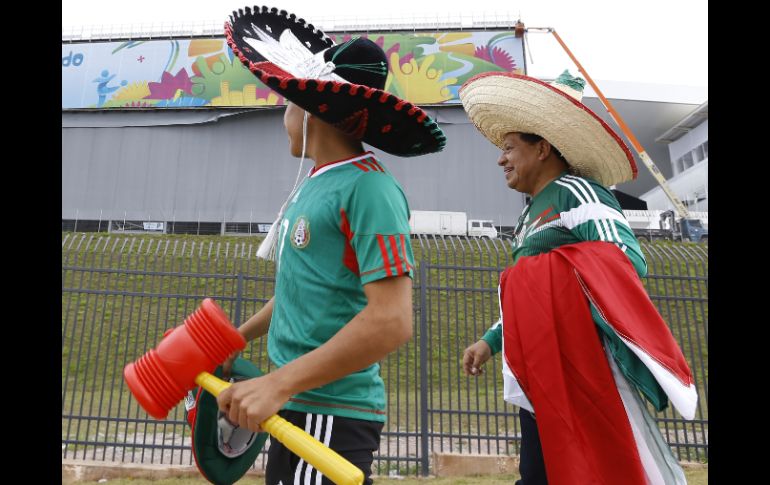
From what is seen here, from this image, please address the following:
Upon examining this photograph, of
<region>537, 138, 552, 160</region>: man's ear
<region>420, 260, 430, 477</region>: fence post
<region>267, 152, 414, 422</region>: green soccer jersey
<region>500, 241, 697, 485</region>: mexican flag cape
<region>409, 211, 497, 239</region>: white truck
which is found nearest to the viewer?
<region>267, 152, 414, 422</region>: green soccer jersey

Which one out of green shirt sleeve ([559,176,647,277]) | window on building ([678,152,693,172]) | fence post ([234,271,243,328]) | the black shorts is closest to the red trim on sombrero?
green shirt sleeve ([559,176,647,277])

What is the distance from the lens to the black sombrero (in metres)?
1.42

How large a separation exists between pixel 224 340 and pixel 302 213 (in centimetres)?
45

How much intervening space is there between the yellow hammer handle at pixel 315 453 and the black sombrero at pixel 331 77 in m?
0.84

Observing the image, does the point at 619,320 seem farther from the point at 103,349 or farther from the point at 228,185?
the point at 228,185

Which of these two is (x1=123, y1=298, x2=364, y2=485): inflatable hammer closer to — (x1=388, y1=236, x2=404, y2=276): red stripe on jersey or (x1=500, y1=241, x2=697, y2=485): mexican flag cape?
(x1=388, y1=236, x2=404, y2=276): red stripe on jersey

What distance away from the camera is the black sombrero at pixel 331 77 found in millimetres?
1417

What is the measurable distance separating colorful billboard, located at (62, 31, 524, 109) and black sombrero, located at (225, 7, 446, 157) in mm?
25785

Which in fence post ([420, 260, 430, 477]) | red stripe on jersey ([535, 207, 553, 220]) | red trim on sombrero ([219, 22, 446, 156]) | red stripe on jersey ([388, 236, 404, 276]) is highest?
red trim on sombrero ([219, 22, 446, 156])

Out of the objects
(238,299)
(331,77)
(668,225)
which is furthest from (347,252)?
Answer: (668,225)

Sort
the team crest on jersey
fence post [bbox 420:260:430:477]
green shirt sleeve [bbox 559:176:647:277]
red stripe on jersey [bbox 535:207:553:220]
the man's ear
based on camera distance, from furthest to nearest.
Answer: fence post [bbox 420:260:430:477] < the man's ear < red stripe on jersey [bbox 535:207:553:220] < green shirt sleeve [bbox 559:176:647:277] < the team crest on jersey

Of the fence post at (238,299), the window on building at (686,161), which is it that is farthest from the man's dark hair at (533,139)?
the window on building at (686,161)

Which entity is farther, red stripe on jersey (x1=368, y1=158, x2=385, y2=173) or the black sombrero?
red stripe on jersey (x1=368, y1=158, x2=385, y2=173)

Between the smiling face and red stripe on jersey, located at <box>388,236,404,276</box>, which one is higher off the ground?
the smiling face
